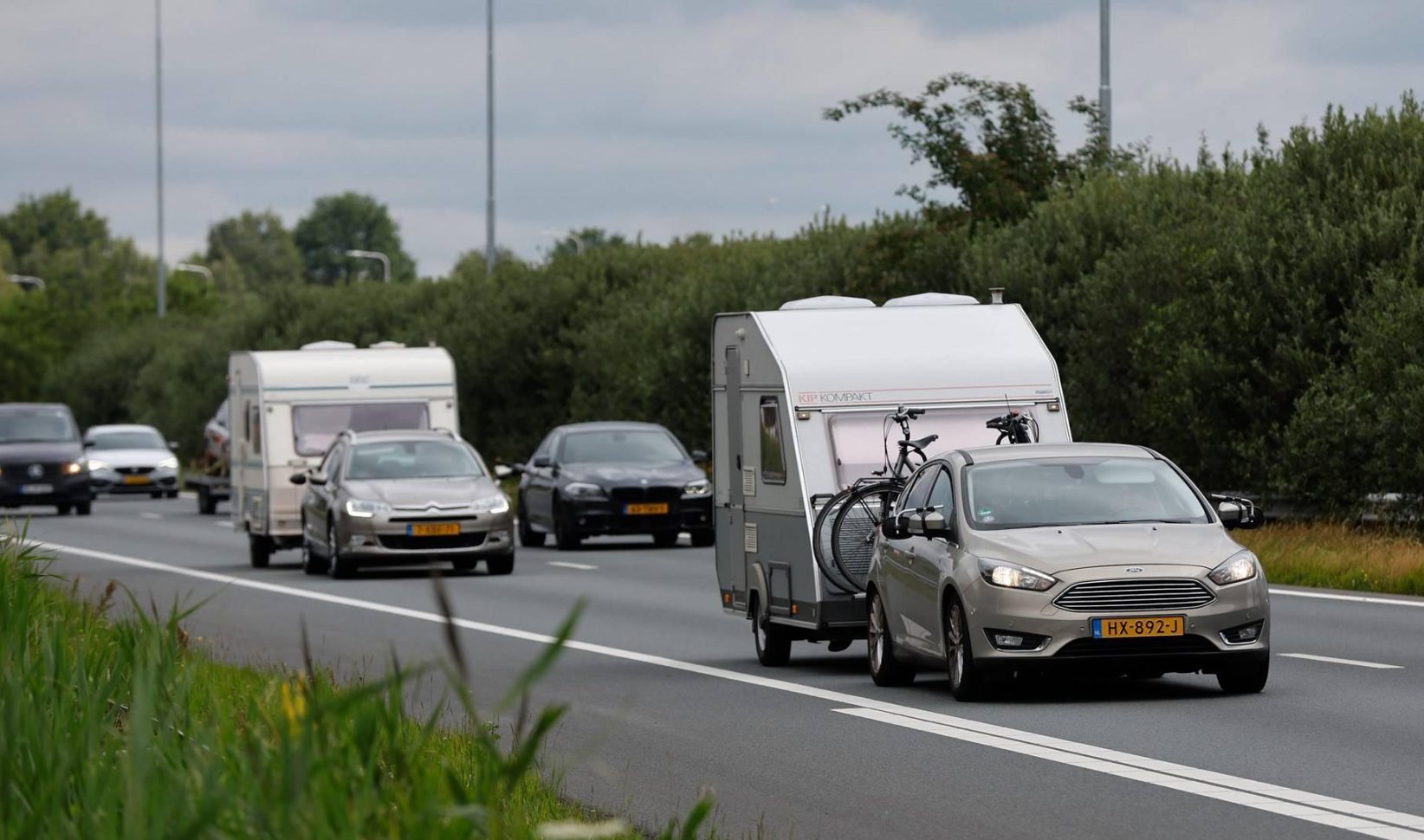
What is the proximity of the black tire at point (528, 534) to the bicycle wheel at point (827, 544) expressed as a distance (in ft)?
61.1

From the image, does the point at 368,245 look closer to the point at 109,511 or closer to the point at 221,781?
the point at 109,511

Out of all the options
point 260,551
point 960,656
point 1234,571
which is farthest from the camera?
point 260,551

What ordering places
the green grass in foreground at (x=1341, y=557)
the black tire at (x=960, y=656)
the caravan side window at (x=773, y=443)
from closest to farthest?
the black tire at (x=960, y=656), the caravan side window at (x=773, y=443), the green grass in foreground at (x=1341, y=557)

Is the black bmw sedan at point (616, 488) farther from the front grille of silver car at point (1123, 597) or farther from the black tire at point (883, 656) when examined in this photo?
the front grille of silver car at point (1123, 597)

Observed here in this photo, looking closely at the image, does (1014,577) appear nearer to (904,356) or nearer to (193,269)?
(904,356)

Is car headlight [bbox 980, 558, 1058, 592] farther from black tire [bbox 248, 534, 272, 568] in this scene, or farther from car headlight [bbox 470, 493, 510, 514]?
black tire [bbox 248, 534, 272, 568]

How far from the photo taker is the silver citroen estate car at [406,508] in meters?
28.3

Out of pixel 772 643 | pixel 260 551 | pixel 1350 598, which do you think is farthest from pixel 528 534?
pixel 772 643

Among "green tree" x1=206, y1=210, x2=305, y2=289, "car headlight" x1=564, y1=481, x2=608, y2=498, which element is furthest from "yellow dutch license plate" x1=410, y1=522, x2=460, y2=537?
"green tree" x1=206, y1=210, x2=305, y2=289

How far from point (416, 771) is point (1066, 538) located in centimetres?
860

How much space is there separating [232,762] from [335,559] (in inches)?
889

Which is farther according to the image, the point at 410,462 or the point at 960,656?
the point at 410,462

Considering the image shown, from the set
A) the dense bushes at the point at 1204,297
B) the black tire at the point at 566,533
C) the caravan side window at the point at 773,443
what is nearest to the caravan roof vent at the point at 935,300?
the caravan side window at the point at 773,443

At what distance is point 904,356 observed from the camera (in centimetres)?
1852
